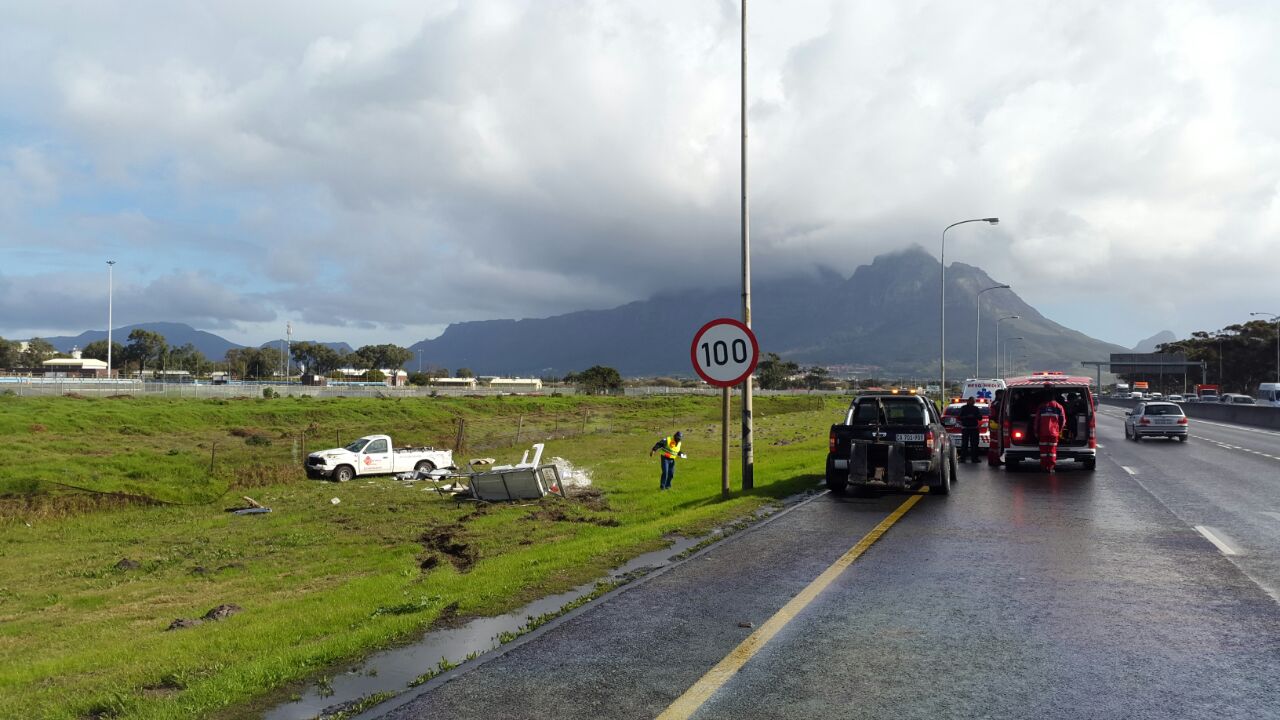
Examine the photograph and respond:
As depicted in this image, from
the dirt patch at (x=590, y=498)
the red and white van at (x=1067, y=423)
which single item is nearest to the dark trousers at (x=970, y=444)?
the red and white van at (x=1067, y=423)

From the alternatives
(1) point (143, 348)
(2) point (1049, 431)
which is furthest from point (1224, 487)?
(1) point (143, 348)

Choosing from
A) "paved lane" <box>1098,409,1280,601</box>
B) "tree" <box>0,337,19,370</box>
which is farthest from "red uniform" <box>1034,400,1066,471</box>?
"tree" <box>0,337,19,370</box>

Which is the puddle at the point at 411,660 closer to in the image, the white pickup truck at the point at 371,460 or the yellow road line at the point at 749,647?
the yellow road line at the point at 749,647

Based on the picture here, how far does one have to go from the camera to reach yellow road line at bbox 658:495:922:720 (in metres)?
4.93

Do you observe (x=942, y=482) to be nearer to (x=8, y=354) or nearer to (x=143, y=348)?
(x=8, y=354)

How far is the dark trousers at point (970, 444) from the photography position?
24250 mm

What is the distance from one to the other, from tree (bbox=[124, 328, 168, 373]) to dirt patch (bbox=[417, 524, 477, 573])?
16451 cm

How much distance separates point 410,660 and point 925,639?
3.56 m

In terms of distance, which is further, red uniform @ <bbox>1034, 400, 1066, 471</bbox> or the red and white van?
the red and white van

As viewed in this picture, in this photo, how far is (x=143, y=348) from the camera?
161875 millimetres

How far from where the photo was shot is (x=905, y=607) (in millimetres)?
7258

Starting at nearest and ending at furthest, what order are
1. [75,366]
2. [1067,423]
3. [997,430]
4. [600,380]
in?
[997,430]
[1067,423]
[600,380]
[75,366]

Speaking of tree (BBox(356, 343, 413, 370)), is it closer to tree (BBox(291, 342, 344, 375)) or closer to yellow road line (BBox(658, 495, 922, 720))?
tree (BBox(291, 342, 344, 375))

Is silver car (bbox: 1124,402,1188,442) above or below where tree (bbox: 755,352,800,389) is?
below
